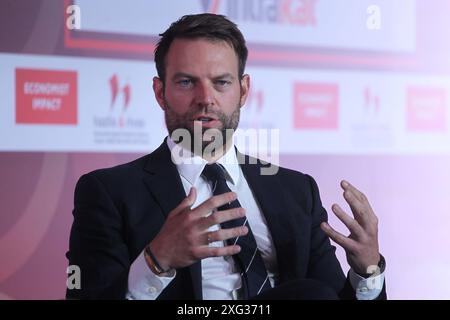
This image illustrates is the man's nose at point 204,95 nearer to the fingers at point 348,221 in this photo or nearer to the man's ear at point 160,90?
the man's ear at point 160,90

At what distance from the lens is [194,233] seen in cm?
A: 132

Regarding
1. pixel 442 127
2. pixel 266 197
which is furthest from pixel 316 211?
pixel 442 127

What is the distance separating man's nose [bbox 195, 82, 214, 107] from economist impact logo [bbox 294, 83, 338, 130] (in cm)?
72

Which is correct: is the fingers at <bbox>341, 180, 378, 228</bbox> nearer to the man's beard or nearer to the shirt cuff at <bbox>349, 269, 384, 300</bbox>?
the shirt cuff at <bbox>349, 269, 384, 300</bbox>

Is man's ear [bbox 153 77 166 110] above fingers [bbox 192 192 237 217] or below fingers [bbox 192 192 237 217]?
above

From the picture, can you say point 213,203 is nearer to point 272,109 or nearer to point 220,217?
point 220,217

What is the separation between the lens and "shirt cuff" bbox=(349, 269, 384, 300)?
1.55 metres

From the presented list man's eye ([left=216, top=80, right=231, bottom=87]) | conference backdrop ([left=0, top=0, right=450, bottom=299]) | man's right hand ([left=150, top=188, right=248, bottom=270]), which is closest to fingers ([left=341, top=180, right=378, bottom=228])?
man's right hand ([left=150, top=188, right=248, bottom=270])

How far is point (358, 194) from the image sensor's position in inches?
59.5

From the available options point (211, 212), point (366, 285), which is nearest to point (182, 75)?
point (211, 212)

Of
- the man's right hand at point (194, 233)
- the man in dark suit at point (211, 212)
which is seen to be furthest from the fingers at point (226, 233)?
the man in dark suit at point (211, 212)

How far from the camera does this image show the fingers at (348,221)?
57.1 inches

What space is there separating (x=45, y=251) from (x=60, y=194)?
0.61 feet
